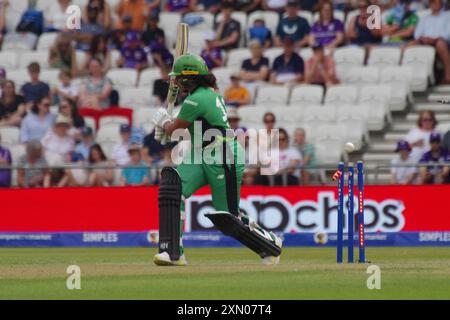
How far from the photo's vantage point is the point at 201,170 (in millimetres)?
14609

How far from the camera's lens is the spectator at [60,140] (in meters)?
25.1

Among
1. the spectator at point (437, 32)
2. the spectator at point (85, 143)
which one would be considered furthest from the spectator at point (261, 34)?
the spectator at point (85, 143)

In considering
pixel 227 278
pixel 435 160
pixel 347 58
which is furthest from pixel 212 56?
pixel 227 278

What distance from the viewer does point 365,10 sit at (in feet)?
82.7

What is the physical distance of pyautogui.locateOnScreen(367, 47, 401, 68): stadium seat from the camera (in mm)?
25188

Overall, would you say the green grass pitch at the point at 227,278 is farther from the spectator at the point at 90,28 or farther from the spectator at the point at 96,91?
the spectator at the point at 90,28

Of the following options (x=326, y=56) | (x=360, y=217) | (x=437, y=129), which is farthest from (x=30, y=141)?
(x=360, y=217)

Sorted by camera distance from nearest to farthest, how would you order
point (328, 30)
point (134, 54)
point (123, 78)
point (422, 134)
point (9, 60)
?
point (422, 134) → point (328, 30) → point (123, 78) → point (134, 54) → point (9, 60)

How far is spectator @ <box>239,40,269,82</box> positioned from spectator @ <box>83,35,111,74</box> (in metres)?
3.53

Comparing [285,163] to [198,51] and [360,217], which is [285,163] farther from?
[360,217]

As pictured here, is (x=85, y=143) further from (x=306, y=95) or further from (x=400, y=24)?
(x=400, y=24)

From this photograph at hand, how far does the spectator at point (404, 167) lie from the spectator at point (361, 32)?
3622mm

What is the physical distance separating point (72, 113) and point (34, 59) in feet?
12.6
